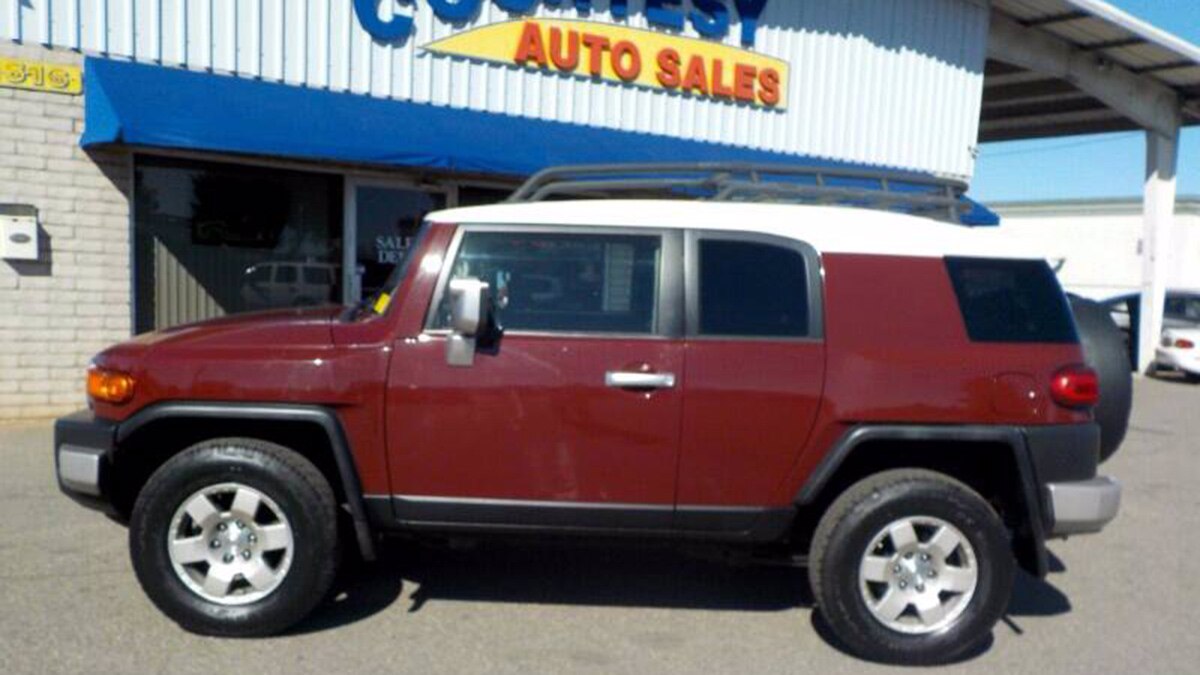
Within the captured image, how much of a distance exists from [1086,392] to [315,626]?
3.46 m

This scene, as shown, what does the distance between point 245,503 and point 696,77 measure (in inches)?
343

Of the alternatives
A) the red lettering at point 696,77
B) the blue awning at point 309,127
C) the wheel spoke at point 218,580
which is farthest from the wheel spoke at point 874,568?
the red lettering at point 696,77

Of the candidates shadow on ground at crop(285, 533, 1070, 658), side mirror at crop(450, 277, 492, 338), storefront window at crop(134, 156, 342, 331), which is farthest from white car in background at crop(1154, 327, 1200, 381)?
side mirror at crop(450, 277, 492, 338)

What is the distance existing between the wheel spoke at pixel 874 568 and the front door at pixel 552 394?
84 centimetres

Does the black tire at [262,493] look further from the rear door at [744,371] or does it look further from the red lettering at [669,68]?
the red lettering at [669,68]

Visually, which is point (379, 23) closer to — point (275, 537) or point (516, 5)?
point (516, 5)

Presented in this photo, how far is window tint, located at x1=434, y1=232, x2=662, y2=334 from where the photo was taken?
3.87 metres

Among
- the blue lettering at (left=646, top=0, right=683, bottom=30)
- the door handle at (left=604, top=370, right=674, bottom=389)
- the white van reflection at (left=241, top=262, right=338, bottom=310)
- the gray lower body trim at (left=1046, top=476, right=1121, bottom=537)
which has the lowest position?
the gray lower body trim at (left=1046, top=476, right=1121, bottom=537)

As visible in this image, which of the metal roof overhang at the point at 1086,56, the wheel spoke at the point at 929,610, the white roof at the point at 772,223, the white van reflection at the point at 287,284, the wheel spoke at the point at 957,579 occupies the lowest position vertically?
the wheel spoke at the point at 929,610

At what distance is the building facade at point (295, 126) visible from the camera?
302 inches

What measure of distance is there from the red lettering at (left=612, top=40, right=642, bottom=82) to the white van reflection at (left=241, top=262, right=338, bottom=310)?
3.99m

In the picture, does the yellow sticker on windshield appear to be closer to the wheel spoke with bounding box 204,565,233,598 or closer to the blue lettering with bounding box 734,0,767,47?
the wheel spoke with bounding box 204,565,233,598

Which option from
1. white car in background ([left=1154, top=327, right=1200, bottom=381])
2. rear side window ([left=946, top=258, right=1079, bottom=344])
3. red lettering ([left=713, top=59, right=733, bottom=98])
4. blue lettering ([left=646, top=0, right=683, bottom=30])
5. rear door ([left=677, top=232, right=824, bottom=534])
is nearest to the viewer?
rear door ([left=677, top=232, right=824, bottom=534])

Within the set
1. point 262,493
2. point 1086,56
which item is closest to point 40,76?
point 262,493
